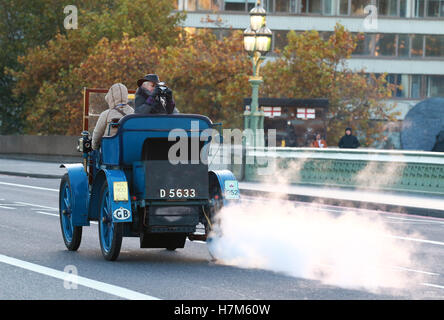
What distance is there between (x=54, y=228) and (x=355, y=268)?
561cm

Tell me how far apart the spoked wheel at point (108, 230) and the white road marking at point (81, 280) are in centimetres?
77

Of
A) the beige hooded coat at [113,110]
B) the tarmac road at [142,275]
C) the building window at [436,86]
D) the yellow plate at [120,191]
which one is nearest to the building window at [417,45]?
→ the building window at [436,86]

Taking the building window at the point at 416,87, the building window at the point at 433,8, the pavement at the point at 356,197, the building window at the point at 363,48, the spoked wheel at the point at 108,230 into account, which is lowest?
the pavement at the point at 356,197

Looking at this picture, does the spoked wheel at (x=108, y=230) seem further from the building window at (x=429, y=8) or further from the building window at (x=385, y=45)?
the building window at (x=429, y=8)

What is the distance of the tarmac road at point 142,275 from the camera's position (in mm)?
8883

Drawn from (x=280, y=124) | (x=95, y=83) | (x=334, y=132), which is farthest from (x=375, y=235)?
(x=95, y=83)

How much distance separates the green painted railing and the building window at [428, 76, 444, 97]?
4755 cm

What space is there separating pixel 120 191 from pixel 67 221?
1.97m

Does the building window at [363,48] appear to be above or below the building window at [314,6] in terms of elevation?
below

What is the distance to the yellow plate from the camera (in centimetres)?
1057

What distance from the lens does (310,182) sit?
28.5m

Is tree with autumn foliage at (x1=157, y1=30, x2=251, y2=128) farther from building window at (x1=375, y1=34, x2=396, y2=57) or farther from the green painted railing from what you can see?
building window at (x1=375, y1=34, x2=396, y2=57)

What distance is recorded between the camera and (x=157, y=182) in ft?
35.3
